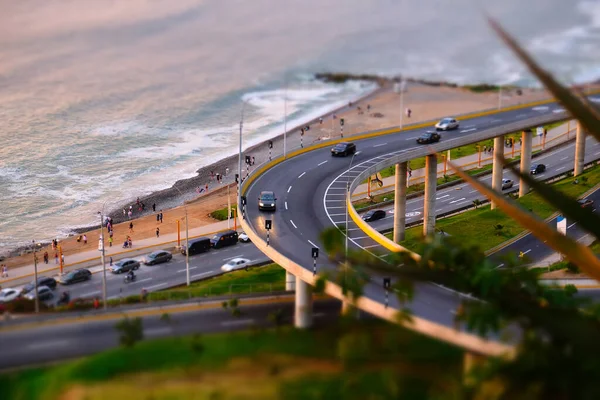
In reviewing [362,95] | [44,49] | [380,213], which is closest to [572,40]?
[362,95]

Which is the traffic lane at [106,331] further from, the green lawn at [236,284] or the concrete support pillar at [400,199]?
the concrete support pillar at [400,199]

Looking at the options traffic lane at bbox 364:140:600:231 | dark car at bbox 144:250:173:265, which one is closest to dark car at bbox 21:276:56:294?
dark car at bbox 144:250:173:265

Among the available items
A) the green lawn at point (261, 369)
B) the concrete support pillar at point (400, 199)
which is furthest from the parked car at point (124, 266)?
the concrete support pillar at point (400, 199)

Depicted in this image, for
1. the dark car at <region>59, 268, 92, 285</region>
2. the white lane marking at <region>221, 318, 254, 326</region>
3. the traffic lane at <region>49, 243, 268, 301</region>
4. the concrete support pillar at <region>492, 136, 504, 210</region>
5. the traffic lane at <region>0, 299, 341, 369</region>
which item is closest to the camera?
the traffic lane at <region>0, 299, 341, 369</region>

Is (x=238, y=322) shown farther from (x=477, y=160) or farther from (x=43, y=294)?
(x=477, y=160)

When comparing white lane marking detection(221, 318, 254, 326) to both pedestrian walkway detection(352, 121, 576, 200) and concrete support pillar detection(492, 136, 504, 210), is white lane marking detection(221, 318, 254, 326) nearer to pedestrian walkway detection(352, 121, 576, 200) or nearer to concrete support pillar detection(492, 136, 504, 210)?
concrete support pillar detection(492, 136, 504, 210)

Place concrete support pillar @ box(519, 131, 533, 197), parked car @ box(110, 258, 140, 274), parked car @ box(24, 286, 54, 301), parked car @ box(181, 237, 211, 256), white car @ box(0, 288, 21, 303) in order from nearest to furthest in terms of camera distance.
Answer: parked car @ box(24, 286, 54, 301)
white car @ box(0, 288, 21, 303)
parked car @ box(110, 258, 140, 274)
parked car @ box(181, 237, 211, 256)
concrete support pillar @ box(519, 131, 533, 197)
